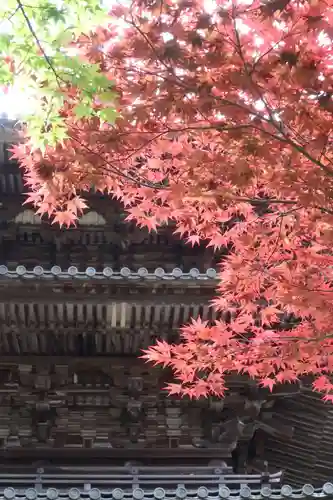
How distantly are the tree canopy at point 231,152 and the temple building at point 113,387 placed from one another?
1857 millimetres

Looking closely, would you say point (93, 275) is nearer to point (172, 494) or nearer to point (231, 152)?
point (172, 494)

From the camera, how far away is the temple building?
7379 millimetres

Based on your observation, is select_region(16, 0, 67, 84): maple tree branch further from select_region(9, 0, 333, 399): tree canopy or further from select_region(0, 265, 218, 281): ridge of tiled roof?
select_region(0, 265, 218, 281): ridge of tiled roof

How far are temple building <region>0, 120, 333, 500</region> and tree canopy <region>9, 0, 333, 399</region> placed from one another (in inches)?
73.1

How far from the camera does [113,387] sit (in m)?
8.15

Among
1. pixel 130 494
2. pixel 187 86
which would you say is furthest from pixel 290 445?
pixel 187 86

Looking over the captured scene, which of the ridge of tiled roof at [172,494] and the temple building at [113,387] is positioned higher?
the temple building at [113,387]

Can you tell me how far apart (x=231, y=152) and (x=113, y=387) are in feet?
14.3

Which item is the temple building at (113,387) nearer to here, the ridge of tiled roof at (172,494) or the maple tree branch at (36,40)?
the ridge of tiled roof at (172,494)

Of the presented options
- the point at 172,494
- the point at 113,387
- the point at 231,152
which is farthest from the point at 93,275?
the point at 231,152

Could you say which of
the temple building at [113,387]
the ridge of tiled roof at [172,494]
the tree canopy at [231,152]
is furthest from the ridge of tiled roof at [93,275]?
the ridge of tiled roof at [172,494]

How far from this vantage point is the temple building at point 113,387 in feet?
24.2

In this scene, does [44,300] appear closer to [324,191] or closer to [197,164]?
[197,164]

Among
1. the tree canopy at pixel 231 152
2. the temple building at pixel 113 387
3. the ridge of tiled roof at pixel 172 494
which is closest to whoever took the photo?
the tree canopy at pixel 231 152
